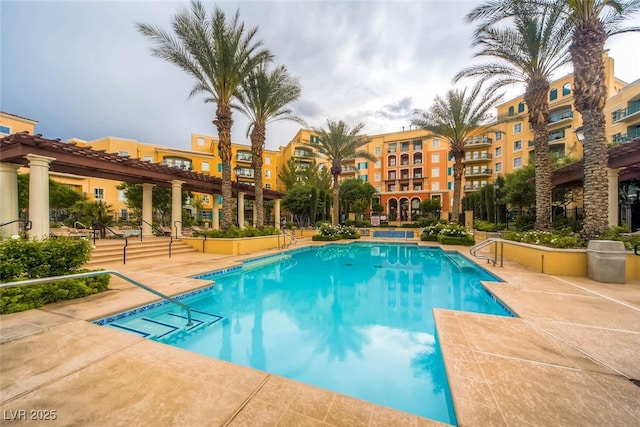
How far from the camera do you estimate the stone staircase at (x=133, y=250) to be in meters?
10.2

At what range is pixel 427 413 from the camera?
294cm

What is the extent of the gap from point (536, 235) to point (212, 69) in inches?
644

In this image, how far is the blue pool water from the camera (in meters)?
3.63

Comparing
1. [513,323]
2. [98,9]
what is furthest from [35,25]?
[513,323]

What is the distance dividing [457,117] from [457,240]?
9.50 meters

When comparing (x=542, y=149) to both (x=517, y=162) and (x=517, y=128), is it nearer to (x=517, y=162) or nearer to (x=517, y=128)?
(x=517, y=162)

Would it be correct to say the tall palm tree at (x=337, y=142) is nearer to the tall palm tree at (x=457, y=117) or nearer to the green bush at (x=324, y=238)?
the green bush at (x=324, y=238)

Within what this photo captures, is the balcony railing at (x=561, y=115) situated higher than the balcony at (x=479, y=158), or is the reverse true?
the balcony railing at (x=561, y=115)

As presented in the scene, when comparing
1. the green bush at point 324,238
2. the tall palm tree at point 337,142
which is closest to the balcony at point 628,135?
the tall palm tree at point 337,142

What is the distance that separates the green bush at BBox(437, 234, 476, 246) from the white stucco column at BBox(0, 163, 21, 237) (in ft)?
73.0

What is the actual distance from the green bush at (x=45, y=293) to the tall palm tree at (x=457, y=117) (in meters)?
21.4

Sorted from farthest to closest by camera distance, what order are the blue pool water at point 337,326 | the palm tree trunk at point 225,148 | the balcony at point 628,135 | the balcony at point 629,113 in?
the balcony at point 628,135
the balcony at point 629,113
the palm tree trunk at point 225,148
the blue pool water at point 337,326

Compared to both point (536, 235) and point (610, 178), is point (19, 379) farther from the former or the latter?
point (610, 178)

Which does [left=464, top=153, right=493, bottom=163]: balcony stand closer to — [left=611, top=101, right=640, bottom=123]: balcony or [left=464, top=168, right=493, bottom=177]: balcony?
[left=464, top=168, right=493, bottom=177]: balcony
